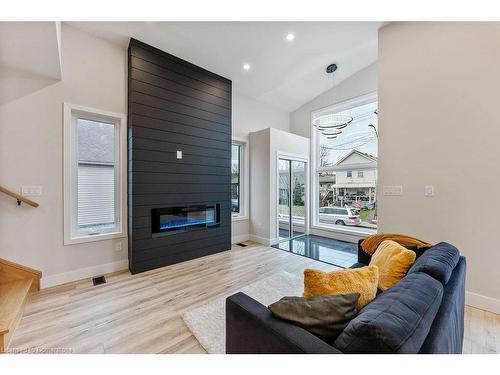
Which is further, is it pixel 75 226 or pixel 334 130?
pixel 334 130

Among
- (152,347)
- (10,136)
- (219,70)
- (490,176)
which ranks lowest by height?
(152,347)

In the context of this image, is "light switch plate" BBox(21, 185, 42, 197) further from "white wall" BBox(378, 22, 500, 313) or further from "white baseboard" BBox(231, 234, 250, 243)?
"white wall" BBox(378, 22, 500, 313)

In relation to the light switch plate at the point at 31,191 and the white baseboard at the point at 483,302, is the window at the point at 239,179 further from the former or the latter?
the white baseboard at the point at 483,302

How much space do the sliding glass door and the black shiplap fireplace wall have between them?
1432 millimetres

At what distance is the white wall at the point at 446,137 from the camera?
236 cm

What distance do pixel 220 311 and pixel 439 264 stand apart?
72.5 inches

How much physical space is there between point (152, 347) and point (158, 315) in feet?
1.46

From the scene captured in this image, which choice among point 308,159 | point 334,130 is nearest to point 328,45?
point 334,130

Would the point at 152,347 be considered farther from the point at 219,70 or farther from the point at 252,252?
the point at 219,70

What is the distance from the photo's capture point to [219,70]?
4027 millimetres

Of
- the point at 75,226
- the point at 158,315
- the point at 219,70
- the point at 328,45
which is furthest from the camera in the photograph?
the point at 219,70

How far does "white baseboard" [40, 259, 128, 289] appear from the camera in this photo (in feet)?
8.99

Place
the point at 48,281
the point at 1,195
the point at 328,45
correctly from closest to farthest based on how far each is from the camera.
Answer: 1. the point at 1,195
2. the point at 48,281
3. the point at 328,45

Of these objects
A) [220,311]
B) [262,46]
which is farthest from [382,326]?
[262,46]
